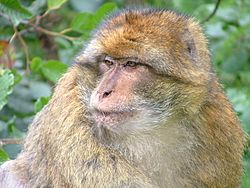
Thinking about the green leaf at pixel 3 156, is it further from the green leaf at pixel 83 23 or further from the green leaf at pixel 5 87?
the green leaf at pixel 83 23

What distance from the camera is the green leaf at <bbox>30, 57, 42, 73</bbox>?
748 centimetres

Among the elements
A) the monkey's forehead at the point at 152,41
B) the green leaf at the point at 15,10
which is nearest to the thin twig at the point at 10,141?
the green leaf at the point at 15,10

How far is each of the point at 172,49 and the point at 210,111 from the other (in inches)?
23.1

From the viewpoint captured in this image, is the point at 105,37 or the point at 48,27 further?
the point at 48,27

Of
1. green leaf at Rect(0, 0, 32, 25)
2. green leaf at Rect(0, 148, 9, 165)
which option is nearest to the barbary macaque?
green leaf at Rect(0, 148, 9, 165)

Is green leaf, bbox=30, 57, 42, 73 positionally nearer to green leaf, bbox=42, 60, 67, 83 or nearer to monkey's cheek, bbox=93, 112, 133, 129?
green leaf, bbox=42, 60, 67, 83

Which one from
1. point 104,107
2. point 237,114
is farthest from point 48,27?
point 104,107

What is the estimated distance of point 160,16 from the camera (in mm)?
6430

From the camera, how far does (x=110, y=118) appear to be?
607 centimetres

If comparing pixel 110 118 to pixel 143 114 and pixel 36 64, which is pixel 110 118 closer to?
pixel 143 114

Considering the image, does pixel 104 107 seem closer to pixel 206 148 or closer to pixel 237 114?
pixel 206 148

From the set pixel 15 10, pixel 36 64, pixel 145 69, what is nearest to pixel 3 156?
pixel 36 64

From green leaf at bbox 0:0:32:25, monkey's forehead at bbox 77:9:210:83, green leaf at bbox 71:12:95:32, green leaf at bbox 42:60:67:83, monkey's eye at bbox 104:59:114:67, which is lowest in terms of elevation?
green leaf at bbox 42:60:67:83

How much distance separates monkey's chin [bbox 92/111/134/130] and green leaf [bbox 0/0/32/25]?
4.99ft
